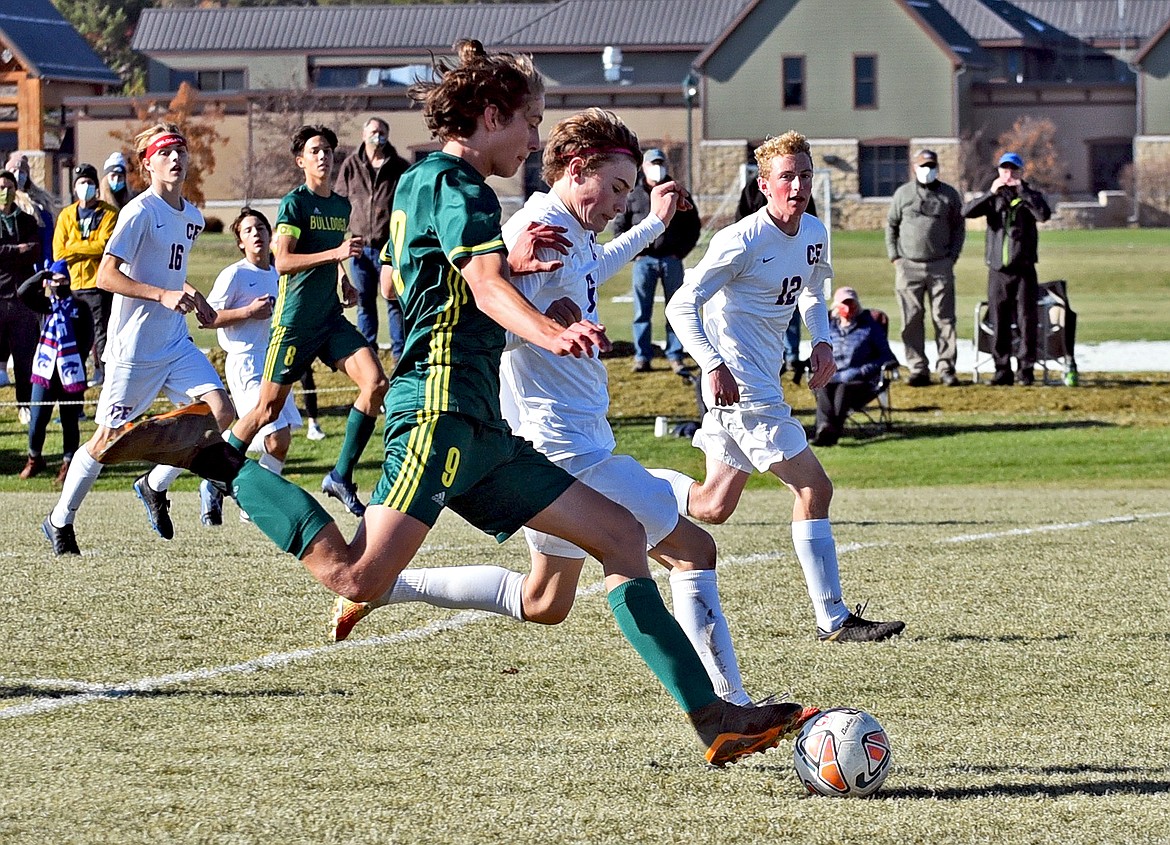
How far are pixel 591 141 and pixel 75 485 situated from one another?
15.5 feet

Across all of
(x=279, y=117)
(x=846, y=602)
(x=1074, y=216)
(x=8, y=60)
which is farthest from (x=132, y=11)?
(x=846, y=602)

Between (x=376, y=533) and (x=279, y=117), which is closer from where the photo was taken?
(x=376, y=533)

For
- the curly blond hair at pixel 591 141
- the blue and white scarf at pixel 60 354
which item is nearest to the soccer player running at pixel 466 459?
the curly blond hair at pixel 591 141

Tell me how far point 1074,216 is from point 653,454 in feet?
155

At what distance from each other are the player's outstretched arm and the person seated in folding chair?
11314 millimetres

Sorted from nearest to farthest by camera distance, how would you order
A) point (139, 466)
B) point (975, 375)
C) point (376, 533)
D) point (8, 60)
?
point (376, 533)
point (139, 466)
point (975, 375)
point (8, 60)

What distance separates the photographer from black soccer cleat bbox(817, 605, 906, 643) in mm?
7340

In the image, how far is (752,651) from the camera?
7.18 meters

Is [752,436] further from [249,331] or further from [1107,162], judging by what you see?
[1107,162]

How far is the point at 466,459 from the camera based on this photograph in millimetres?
5004

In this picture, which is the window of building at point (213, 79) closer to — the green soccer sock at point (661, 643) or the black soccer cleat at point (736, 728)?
the green soccer sock at point (661, 643)

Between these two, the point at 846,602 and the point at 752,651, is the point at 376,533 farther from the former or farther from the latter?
the point at 846,602

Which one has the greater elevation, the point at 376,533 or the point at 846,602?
the point at 376,533

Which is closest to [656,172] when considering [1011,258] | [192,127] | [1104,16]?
[1011,258]
